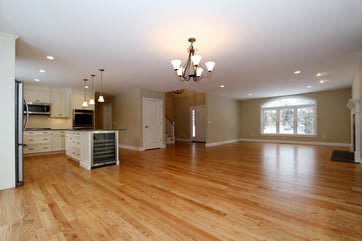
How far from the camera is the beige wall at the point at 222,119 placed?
8.73m

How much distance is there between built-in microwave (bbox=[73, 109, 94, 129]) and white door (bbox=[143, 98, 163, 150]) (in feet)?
7.05

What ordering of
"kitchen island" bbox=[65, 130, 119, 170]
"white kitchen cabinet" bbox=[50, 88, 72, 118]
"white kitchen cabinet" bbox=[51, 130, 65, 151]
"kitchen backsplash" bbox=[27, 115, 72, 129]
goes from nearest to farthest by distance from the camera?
"kitchen island" bbox=[65, 130, 119, 170]
"white kitchen cabinet" bbox=[51, 130, 65, 151]
"kitchen backsplash" bbox=[27, 115, 72, 129]
"white kitchen cabinet" bbox=[50, 88, 72, 118]

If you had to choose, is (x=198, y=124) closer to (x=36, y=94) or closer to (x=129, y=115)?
(x=129, y=115)

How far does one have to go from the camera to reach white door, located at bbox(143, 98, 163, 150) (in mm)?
7281

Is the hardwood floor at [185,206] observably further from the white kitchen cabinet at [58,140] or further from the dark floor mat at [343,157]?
the white kitchen cabinet at [58,140]

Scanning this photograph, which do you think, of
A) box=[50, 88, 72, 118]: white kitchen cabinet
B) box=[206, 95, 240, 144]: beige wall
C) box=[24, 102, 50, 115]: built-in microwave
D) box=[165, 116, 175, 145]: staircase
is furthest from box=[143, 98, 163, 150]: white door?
box=[24, 102, 50, 115]: built-in microwave

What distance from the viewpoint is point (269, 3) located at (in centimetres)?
214

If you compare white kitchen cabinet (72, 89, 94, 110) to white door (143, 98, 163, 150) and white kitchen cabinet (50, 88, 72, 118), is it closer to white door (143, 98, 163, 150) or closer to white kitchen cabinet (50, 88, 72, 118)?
white kitchen cabinet (50, 88, 72, 118)

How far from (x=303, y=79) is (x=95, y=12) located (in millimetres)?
6241

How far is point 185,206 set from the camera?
2.30 meters

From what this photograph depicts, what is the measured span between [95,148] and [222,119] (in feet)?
22.2

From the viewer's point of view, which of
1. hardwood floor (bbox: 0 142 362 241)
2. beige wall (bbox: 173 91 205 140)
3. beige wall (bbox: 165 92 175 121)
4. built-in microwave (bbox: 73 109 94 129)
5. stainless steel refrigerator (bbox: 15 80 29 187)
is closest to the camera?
hardwood floor (bbox: 0 142 362 241)

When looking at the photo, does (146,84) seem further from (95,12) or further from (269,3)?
(269,3)

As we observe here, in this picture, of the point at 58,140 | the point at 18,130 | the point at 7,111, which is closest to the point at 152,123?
the point at 58,140
